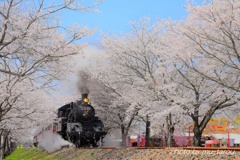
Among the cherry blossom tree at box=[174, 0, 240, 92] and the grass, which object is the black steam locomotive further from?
the cherry blossom tree at box=[174, 0, 240, 92]

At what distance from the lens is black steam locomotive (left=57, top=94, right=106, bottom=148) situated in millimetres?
20578

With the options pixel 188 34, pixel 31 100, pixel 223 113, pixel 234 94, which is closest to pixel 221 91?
pixel 234 94

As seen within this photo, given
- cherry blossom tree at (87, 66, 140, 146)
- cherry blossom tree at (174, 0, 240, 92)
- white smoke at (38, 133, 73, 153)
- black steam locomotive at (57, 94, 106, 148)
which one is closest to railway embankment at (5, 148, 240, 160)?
black steam locomotive at (57, 94, 106, 148)

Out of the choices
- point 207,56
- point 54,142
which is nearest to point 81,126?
point 54,142

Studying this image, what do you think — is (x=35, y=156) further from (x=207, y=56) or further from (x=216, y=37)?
(x=216, y=37)

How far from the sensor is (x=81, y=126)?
68.3 feet

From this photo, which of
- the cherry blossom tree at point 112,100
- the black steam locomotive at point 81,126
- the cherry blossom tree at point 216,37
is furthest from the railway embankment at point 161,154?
the cherry blossom tree at point 112,100

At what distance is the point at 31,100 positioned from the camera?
80.6 ft

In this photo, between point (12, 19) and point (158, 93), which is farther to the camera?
point (158, 93)

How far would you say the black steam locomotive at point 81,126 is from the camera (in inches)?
810

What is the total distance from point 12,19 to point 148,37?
50.2ft

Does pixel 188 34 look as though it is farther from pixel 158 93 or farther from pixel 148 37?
pixel 148 37

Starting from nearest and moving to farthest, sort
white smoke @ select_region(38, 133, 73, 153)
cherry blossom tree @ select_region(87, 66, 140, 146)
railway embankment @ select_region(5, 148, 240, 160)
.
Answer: railway embankment @ select_region(5, 148, 240, 160), white smoke @ select_region(38, 133, 73, 153), cherry blossom tree @ select_region(87, 66, 140, 146)

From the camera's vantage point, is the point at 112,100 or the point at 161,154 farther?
the point at 112,100
